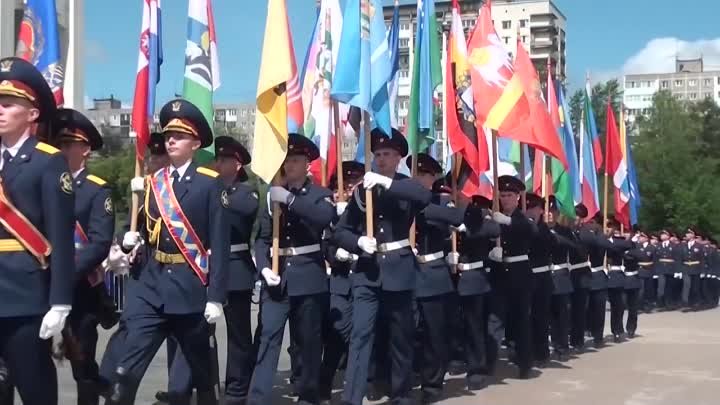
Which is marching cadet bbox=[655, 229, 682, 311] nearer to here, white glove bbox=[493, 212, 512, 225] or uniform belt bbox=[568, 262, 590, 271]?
uniform belt bbox=[568, 262, 590, 271]

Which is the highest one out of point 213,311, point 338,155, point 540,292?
point 338,155

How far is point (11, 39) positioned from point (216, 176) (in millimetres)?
18301

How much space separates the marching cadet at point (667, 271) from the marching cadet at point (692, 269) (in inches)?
10.2

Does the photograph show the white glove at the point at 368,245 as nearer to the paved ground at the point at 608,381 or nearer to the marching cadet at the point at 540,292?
the paved ground at the point at 608,381

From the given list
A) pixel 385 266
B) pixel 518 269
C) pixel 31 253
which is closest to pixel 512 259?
pixel 518 269

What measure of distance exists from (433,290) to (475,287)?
3.89 ft

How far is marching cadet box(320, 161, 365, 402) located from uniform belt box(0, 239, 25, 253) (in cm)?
342

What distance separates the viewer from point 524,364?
10016mm

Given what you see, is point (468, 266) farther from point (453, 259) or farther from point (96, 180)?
point (96, 180)

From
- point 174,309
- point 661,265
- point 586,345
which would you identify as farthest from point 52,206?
point 661,265

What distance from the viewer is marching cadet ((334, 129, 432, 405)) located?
7.51 meters

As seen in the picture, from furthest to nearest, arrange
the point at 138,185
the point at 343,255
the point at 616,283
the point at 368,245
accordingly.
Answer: the point at 616,283, the point at 343,255, the point at 368,245, the point at 138,185

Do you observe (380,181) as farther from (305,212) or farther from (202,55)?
(202,55)

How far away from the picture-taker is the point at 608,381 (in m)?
10.0
